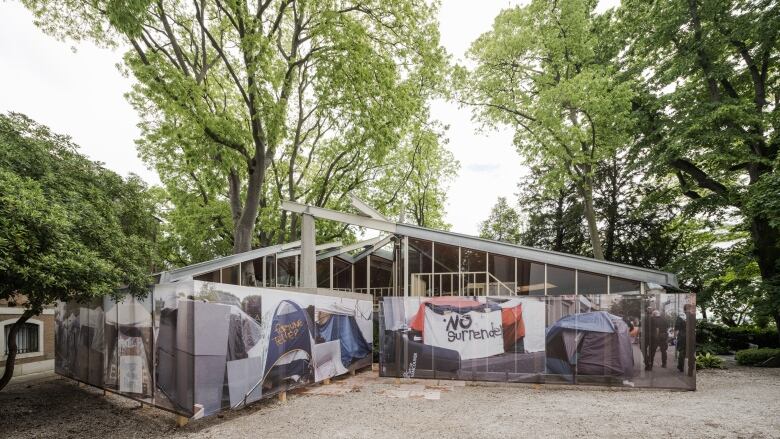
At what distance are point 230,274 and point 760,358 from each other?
19184 millimetres

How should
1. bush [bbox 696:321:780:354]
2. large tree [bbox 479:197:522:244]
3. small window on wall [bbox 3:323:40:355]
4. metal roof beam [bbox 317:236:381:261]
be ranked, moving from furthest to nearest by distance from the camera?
large tree [bbox 479:197:522:244], metal roof beam [bbox 317:236:381:261], bush [bbox 696:321:780:354], small window on wall [bbox 3:323:40:355]

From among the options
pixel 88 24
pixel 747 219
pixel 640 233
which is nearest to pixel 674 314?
pixel 747 219

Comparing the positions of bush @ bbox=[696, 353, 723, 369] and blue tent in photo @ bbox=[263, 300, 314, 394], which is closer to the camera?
blue tent in photo @ bbox=[263, 300, 314, 394]

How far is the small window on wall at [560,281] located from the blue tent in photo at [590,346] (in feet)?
9.96

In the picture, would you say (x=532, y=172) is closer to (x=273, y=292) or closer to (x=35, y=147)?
(x=273, y=292)

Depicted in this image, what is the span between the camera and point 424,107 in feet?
64.2

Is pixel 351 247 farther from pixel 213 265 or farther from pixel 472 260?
pixel 472 260

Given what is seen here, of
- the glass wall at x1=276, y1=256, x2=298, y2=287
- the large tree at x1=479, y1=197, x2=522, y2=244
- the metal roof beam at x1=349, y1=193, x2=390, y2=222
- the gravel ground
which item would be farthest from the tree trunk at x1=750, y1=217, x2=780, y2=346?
the glass wall at x1=276, y1=256, x2=298, y2=287

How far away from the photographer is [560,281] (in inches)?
512

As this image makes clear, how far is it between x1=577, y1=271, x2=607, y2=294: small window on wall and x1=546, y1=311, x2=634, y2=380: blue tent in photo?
3.07 m

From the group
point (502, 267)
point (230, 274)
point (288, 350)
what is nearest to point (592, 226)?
point (502, 267)

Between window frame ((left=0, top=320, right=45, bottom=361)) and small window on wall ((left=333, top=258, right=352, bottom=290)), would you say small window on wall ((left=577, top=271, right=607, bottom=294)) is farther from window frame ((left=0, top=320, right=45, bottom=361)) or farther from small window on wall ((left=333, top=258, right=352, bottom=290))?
window frame ((left=0, top=320, right=45, bottom=361))

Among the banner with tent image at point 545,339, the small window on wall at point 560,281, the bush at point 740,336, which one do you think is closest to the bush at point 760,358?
the bush at point 740,336

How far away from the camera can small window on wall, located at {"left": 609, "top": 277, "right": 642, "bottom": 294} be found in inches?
497
